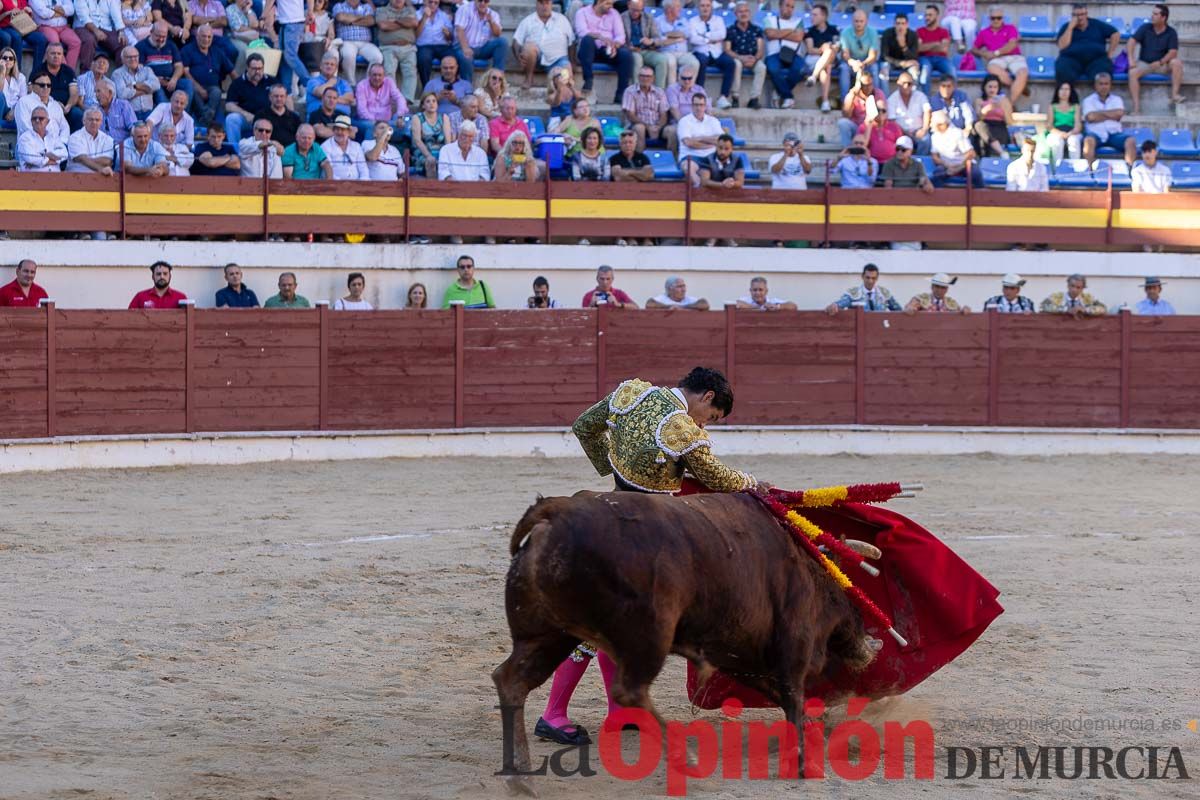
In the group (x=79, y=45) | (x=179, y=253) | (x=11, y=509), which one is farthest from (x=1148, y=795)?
(x=79, y=45)

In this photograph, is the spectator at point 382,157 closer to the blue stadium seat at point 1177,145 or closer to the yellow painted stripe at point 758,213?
A: the yellow painted stripe at point 758,213

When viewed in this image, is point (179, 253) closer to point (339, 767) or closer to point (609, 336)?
point (609, 336)

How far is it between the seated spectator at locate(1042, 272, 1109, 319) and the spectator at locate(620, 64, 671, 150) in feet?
12.3

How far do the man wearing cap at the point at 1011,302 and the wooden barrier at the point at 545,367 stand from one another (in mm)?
113

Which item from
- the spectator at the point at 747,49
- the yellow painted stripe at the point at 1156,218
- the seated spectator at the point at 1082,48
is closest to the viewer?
the yellow painted stripe at the point at 1156,218

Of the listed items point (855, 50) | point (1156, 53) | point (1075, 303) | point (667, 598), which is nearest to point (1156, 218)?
point (1075, 303)

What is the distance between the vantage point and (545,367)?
12953mm

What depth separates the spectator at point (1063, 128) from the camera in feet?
50.2

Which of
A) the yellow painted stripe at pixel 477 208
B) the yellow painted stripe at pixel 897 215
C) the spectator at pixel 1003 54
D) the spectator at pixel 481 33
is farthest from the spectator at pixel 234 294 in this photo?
the spectator at pixel 1003 54

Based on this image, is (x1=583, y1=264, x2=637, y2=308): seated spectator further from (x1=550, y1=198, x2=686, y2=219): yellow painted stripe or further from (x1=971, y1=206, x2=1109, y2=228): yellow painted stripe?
(x1=971, y1=206, x2=1109, y2=228): yellow painted stripe

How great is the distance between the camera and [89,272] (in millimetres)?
12172

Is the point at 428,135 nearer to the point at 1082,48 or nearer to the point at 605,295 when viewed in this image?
Result: the point at 605,295

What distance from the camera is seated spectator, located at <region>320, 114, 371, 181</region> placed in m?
13.0

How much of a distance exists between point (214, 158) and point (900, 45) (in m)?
6.72
